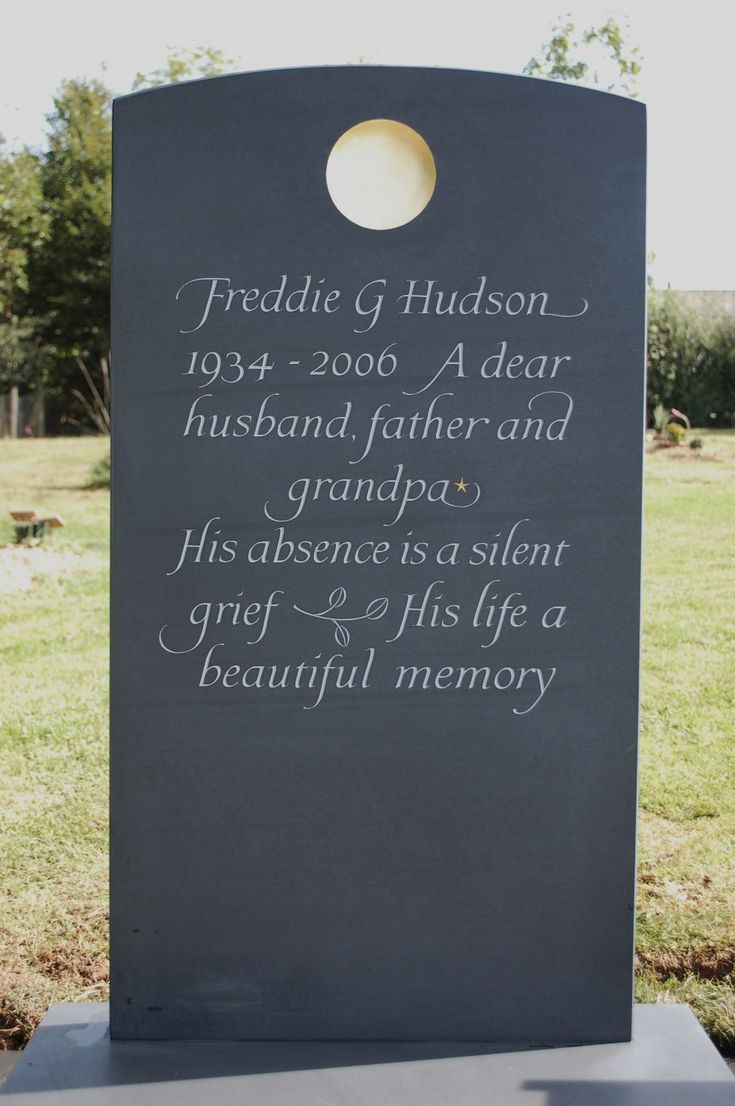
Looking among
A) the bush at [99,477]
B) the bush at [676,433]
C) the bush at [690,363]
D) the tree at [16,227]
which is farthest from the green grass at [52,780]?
the bush at [690,363]

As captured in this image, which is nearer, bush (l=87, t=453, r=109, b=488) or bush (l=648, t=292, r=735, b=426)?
bush (l=87, t=453, r=109, b=488)

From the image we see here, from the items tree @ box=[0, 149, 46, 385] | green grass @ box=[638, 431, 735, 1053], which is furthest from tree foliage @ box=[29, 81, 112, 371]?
green grass @ box=[638, 431, 735, 1053]

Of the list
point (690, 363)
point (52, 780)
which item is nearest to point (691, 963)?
point (52, 780)

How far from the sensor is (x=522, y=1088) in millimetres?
2047

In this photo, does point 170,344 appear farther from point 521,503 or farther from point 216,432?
point 521,503

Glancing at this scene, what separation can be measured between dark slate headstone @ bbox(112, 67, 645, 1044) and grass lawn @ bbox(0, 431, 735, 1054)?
65 cm

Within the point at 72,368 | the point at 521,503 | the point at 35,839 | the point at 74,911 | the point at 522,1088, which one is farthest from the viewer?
the point at 72,368

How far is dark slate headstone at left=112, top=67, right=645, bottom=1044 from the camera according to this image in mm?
2137

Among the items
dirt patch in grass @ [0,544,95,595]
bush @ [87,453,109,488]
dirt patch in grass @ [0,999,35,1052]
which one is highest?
bush @ [87,453,109,488]

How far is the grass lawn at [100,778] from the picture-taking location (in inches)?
111

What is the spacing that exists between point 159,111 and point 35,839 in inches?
98.1

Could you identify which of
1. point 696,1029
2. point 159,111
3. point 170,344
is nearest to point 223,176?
point 159,111

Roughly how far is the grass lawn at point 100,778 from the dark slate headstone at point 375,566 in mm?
654

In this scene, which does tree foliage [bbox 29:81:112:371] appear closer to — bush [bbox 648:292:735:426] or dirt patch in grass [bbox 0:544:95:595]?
bush [bbox 648:292:735:426]
